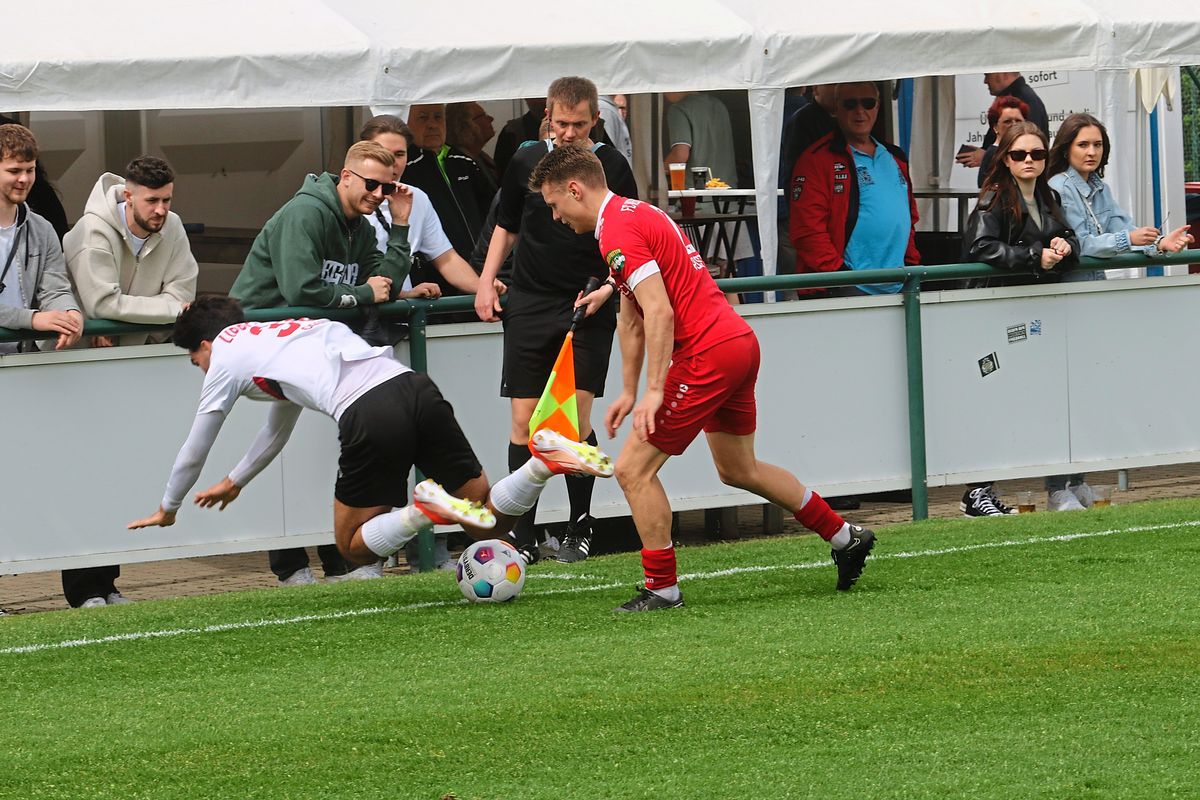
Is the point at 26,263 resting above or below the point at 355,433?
above

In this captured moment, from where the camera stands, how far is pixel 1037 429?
11078 mm

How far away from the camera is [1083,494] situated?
37.4ft

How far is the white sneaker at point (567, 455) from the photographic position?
7461 millimetres

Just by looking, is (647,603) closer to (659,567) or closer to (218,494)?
(659,567)

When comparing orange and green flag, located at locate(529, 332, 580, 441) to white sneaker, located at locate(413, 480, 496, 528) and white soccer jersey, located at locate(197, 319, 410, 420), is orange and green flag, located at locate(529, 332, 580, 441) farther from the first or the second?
white soccer jersey, located at locate(197, 319, 410, 420)

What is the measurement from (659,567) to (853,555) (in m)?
0.89

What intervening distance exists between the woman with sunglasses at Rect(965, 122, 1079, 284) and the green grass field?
2.32m

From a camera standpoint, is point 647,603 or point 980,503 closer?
point 647,603

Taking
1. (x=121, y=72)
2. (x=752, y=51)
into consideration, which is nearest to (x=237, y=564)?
(x=121, y=72)

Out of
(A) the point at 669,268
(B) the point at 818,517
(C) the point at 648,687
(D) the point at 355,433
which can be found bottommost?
(C) the point at 648,687

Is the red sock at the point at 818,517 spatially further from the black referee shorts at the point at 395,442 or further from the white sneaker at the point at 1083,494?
the white sneaker at the point at 1083,494

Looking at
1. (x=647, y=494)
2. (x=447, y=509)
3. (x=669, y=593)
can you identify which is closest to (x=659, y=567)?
(x=669, y=593)

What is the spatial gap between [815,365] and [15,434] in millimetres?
4228

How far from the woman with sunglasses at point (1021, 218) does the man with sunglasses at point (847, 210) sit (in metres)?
0.60
